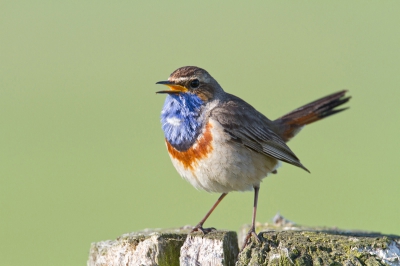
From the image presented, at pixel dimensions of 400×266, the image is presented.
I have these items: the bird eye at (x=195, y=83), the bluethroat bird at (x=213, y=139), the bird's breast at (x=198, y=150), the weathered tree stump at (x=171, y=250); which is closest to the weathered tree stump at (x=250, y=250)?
the weathered tree stump at (x=171, y=250)

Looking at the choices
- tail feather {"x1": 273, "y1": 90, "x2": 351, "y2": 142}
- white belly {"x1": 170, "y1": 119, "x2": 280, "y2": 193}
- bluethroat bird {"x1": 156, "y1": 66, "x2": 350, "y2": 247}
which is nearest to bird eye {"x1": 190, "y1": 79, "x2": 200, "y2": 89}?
bluethroat bird {"x1": 156, "y1": 66, "x2": 350, "y2": 247}

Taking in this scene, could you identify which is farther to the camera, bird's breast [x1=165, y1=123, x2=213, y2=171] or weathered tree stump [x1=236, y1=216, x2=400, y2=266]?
bird's breast [x1=165, y1=123, x2=213, y2=171]

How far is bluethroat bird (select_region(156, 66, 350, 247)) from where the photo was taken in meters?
6.39

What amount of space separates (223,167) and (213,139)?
322 millimetres

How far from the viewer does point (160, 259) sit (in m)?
4.99

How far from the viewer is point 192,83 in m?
6.71

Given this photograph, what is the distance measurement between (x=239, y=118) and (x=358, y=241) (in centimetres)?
228

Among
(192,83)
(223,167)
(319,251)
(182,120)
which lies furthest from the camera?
(192,83)

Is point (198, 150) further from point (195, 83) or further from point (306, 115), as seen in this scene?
point (306, 115)

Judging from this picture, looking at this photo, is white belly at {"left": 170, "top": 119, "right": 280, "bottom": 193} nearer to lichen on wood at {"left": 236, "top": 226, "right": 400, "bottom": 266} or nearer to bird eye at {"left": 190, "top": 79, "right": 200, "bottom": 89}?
bird eye at {"left": 190, "top": 79, "right": 200, "bottom": 89}

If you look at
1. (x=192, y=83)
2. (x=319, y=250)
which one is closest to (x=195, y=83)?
(x=192, y=83)

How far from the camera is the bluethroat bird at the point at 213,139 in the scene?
639 cm

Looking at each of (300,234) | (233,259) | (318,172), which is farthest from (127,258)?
(318,172)

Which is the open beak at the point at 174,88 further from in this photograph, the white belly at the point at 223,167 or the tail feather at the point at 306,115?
the tail feather at the point at 306,115
